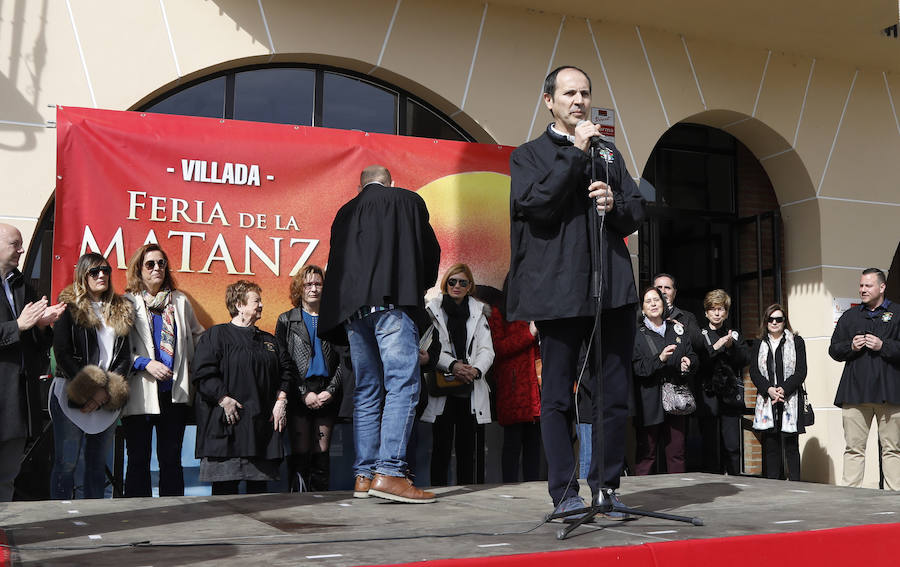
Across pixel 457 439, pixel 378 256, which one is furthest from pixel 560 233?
pixel 457 439

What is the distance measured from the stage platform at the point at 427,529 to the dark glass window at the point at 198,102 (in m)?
3.32

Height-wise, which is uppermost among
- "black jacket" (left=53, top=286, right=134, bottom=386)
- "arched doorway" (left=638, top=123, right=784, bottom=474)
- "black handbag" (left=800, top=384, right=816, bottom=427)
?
"arched doorway" (left=638, top=123, right=784, bottom=474)

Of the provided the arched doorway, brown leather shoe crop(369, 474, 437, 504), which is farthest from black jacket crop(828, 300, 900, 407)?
brown leather shoe crop(369, 474, 437, 504)

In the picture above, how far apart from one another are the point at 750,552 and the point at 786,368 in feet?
14.7

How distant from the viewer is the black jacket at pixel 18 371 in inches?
181

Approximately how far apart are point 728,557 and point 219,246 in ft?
13.5

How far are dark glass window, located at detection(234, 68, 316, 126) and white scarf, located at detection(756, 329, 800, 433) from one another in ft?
13.0

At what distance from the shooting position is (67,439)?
16.7 feet

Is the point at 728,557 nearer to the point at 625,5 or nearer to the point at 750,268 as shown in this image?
the point at 625,5

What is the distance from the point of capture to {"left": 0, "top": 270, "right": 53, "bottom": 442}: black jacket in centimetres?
460

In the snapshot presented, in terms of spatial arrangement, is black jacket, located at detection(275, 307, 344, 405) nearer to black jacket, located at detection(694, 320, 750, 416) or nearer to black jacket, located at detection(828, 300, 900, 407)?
black jacket, located at detection(694, 320, 750, 416)

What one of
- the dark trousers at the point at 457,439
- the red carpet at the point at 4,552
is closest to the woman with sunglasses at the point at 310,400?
the dark trousers at the point at 457,439

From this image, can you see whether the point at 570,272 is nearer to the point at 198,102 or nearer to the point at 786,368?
the point at 198,102

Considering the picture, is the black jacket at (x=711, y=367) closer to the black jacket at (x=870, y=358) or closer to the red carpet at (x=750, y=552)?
the black jacket at (x=870, y=358)
